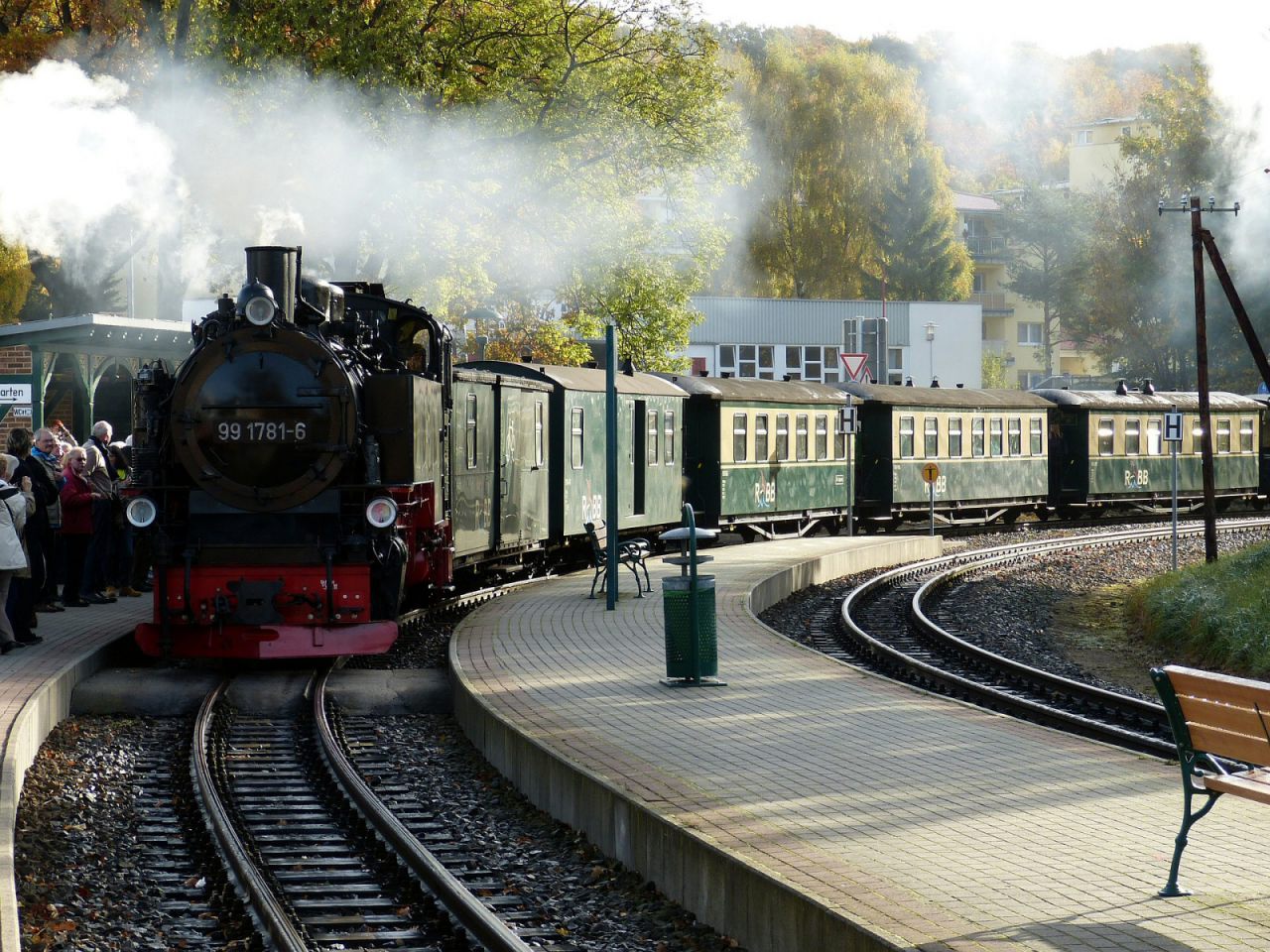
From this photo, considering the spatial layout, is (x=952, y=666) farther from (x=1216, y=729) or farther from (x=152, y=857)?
(x=1216, y=729)

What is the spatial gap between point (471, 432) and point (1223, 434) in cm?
2823

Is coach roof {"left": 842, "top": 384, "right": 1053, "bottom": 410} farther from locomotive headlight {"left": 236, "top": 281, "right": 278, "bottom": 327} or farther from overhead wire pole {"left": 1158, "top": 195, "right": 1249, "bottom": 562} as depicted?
locomotive headlight {"left": 236, "top": 281, "right": 278, "bottom": 327}

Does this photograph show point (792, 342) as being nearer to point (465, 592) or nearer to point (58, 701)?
point (465, 592)

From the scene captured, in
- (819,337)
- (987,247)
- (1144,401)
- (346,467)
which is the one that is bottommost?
(346,467)

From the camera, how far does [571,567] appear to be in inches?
944

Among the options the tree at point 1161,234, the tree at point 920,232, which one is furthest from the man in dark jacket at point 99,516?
the tree at point 920,232

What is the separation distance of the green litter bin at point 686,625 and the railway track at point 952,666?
2904 mm

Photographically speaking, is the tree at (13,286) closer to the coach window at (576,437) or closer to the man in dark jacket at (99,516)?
the coach window at (576,437)

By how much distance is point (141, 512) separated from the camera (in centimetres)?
1330

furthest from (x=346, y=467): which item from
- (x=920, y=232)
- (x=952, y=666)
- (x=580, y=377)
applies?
(x=920, y=232)

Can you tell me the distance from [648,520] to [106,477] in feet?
32.8

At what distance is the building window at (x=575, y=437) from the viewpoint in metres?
21.6

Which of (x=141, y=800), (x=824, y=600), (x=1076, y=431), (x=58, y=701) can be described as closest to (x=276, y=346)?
(x=58, y=701)

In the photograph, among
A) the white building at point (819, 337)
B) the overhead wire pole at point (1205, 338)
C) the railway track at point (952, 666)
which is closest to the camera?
the railway track at point (952, 666)
